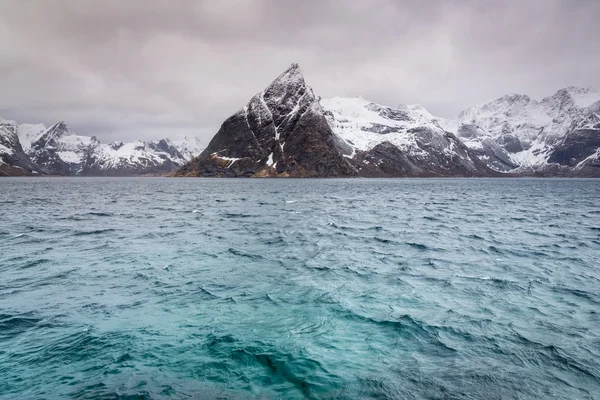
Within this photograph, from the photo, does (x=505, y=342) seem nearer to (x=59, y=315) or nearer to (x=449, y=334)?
(x=449, y=334)

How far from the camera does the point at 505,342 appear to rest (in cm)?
1441

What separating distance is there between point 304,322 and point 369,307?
11.9ft

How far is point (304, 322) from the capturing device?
1636 cm

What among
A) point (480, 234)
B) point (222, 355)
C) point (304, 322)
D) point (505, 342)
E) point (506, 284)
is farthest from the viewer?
point (480, 234)

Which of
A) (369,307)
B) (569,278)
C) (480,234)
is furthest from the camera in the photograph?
(480,234)

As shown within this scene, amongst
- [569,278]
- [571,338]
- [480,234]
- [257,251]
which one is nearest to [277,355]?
[571,338]

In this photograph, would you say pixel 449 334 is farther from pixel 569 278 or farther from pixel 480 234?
pixel 480 234

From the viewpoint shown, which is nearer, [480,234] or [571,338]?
[571,338]

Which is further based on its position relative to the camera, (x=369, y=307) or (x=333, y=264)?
(x=333, y=264)

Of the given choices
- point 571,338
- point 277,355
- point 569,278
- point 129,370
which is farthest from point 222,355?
point 569,278

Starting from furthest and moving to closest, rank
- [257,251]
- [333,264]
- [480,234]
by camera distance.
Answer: [480,234]
[257,251]
[333,264]

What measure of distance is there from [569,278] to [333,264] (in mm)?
14561

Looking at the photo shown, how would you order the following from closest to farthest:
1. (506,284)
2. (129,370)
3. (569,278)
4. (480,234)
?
(129,370) → (506,284) → (569,278) → (480,234)

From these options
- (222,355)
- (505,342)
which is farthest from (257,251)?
(505,342)
